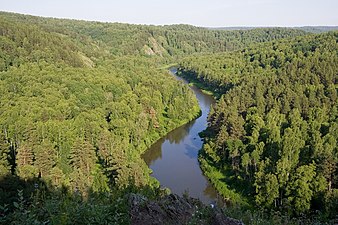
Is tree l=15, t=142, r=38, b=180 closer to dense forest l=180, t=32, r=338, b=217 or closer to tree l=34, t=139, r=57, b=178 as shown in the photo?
tree l=34, t=139, r=57, b=178

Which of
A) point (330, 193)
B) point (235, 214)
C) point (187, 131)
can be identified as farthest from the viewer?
point (187, 131)

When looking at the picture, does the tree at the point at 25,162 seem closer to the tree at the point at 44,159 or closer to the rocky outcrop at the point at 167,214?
the tree at the point at 44,159

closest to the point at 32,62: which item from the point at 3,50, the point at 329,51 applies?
the point at 3,50

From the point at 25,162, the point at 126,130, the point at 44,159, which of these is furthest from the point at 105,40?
the point at 44,159

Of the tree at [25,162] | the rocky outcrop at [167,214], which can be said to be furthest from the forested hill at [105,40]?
the rocky outcrop at [167,214]

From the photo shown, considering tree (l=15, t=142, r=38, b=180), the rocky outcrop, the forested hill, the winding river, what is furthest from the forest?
the winding river

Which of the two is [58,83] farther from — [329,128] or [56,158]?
[329,128]

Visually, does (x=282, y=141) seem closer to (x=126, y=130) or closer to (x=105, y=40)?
(x=126, y=130)
